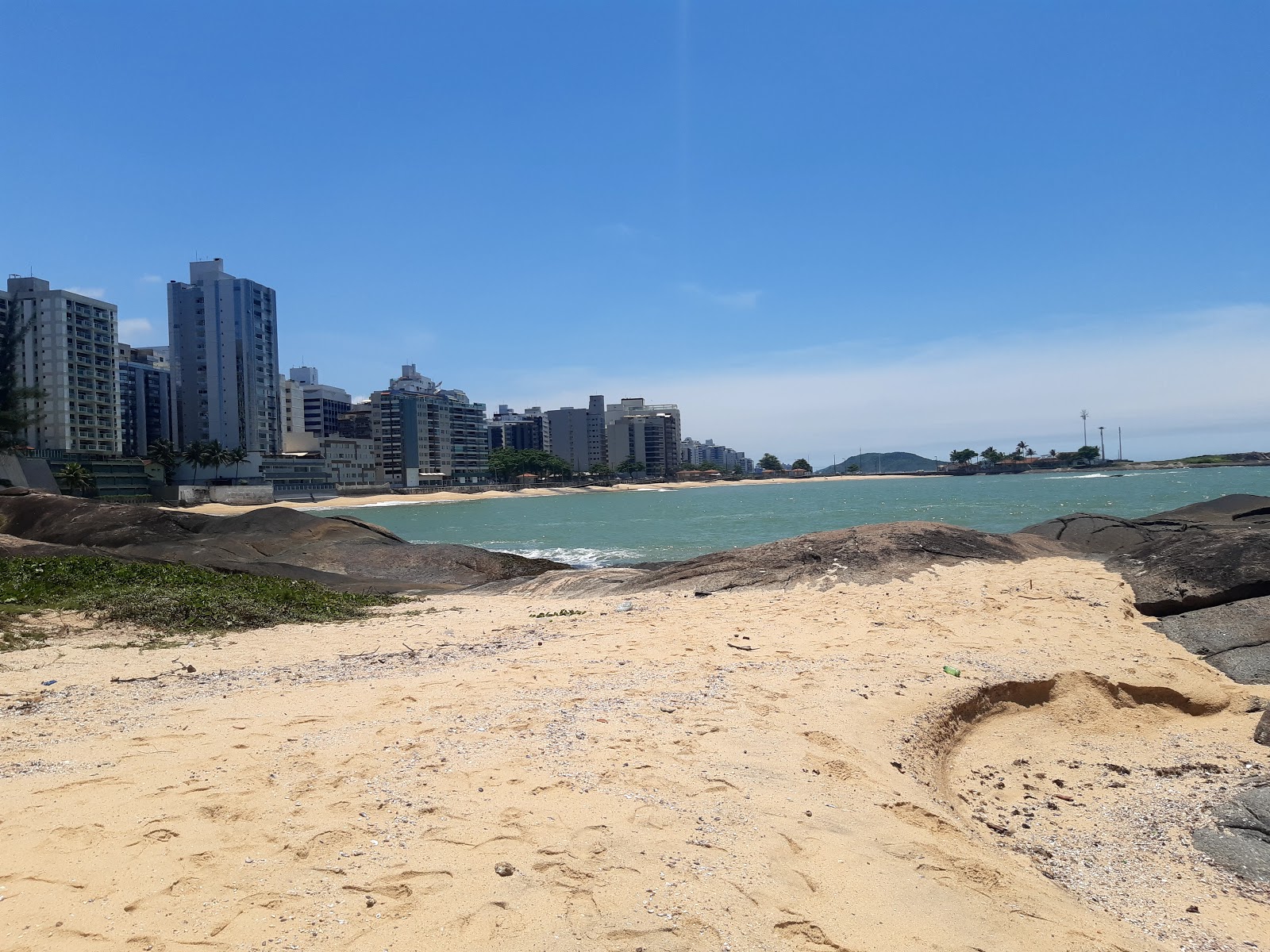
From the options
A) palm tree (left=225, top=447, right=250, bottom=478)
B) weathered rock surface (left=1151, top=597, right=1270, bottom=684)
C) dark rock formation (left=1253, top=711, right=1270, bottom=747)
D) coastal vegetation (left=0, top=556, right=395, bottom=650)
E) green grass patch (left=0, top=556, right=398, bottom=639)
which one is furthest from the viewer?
palm tree (left=225, top=447, right=250, bottom=478)

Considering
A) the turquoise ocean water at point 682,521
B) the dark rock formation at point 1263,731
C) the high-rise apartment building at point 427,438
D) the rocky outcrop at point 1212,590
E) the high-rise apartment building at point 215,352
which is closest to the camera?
the dark rock formation at point 1263,731

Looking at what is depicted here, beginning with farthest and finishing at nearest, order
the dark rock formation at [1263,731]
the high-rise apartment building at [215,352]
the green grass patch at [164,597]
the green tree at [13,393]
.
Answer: the high-rise apartment building at [215,352] → the green tree at [13,393] → the green grass patch at [164,597] → the dark rock formation at [1263,731]

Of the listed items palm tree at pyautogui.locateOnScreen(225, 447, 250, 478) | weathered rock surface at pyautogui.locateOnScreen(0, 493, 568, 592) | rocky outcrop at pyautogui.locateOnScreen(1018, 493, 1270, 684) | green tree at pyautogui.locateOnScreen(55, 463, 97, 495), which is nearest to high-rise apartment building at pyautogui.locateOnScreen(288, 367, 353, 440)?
palm tree at pyautogui.locateOnScreen(225, 447, 250, 478)

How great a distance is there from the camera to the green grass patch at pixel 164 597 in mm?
10250

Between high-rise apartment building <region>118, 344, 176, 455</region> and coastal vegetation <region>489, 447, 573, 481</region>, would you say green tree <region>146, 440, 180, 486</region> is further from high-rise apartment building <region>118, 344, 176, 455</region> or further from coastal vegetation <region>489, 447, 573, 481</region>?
coastal vegetation <region>489, 447, 573, 481</region>

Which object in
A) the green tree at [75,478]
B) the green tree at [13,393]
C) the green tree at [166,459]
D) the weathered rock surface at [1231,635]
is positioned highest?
the green tree at [13,393]

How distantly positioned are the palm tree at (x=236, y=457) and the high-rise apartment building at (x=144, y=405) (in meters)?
20.7

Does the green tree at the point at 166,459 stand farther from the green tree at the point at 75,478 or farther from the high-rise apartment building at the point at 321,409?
the high-rise apartment building at the point at 321,409

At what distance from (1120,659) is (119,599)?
12.7 m

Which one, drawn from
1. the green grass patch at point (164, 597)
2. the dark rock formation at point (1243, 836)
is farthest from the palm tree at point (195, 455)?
the dark rock formation at point (1243, 836)

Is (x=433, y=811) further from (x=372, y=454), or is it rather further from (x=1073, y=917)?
(x=372, y=454)

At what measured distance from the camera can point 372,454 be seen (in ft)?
452

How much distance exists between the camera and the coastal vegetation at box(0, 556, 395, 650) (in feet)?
32.9

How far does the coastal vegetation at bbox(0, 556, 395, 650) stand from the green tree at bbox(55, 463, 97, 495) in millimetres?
68903
